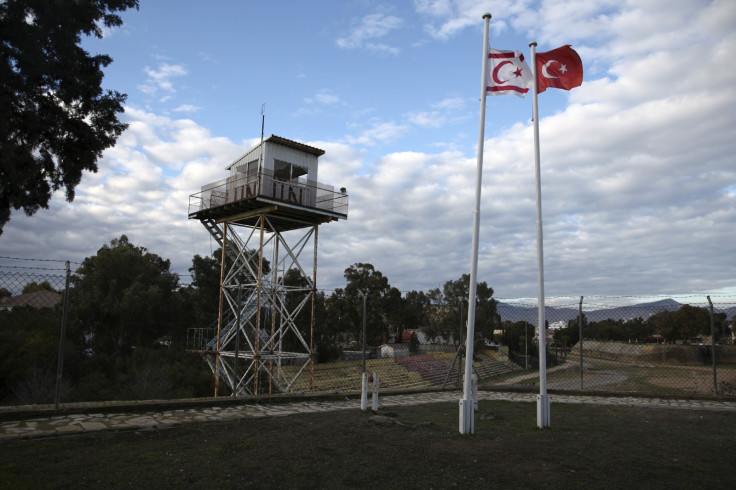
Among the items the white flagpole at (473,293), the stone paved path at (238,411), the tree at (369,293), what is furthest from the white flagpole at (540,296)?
the tree at (369,293)

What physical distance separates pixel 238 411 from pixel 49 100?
21.1ft

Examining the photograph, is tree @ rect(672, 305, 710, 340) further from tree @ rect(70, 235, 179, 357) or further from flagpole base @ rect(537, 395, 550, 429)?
tree @ rect(70, 235, 179, 357)

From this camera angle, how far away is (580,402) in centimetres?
1181

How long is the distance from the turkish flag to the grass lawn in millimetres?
5915

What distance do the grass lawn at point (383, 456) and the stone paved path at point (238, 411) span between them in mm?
536

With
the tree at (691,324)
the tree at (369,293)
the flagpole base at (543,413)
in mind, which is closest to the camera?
the flagpole base at (543,413)

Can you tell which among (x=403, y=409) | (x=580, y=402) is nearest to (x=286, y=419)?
(x=403, y=409)

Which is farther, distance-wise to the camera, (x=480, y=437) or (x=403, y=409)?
(x=403, y=409)

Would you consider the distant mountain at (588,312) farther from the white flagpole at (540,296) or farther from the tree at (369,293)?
the tree at (369,293)

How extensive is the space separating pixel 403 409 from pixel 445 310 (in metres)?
47.4

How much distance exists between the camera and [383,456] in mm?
Answer: 5930

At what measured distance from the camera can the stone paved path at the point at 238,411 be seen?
7.38 m

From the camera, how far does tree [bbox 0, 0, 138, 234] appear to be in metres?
6.73

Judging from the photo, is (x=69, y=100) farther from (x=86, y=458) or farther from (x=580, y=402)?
(x=580, y=402)
